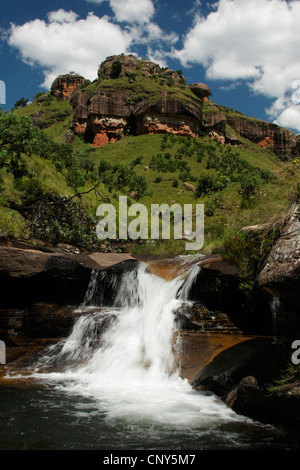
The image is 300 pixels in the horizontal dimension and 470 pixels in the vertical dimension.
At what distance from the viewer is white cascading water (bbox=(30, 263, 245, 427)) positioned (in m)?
5.67

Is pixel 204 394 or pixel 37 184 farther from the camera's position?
pixel 37 184

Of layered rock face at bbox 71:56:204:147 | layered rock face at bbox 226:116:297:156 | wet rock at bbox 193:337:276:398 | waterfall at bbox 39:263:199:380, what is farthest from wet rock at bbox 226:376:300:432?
layered rock face at bbox 226:116:297:156

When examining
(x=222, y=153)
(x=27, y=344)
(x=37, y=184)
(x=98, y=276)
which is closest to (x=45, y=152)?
(x=37, y=184)

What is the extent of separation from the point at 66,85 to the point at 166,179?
7976cm

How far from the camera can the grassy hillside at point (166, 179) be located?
11.1 m

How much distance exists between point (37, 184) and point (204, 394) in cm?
1286

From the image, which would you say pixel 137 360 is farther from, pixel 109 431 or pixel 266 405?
pixel 266 405

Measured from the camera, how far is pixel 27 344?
8953mm

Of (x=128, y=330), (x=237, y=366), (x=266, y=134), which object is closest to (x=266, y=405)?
(x=237, y=366)

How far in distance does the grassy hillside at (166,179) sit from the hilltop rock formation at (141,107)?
12.7 feet

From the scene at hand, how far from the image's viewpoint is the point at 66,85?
111m

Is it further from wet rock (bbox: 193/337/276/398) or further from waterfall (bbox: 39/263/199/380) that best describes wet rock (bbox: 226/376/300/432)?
waterfall (bbox: 39/263/199/380)

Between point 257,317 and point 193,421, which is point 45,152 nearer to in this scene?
point 257,317

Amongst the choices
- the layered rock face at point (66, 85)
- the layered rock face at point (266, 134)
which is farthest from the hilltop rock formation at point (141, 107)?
the layered rock face at point (66, 85)
